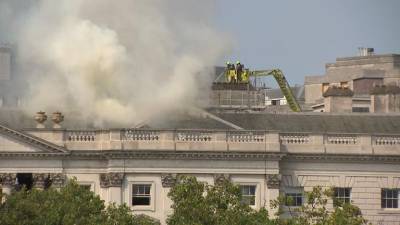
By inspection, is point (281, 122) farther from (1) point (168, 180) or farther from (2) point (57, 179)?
(2) point (57, 179)

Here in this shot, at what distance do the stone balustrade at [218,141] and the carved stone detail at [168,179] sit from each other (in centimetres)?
159

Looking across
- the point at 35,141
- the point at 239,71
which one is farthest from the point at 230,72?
the point at 35,141

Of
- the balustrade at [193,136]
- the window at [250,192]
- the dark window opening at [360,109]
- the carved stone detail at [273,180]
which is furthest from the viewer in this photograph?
the dark window opening at [360,109]

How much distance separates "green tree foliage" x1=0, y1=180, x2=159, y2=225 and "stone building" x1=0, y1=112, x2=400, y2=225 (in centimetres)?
1410

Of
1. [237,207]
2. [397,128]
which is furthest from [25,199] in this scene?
[397,128]

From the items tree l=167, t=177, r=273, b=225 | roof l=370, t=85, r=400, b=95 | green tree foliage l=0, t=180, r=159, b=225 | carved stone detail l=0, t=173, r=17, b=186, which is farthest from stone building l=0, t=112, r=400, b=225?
roof l=370, t=85, r=400, b=95

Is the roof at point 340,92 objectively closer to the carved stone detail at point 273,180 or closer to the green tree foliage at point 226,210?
the carved stone detail at point 273,180

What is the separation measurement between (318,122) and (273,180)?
942cm

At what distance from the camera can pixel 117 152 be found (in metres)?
159

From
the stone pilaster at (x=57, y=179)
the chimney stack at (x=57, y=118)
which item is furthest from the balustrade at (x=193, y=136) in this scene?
the stone pilaster at (x=57, y=179)

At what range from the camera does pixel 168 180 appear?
6289 inches

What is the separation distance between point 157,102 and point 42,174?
8918mm

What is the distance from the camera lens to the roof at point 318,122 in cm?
16775

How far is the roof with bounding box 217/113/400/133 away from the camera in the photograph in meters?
168
